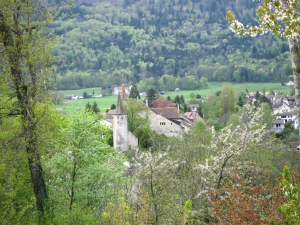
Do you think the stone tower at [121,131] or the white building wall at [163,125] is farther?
the white building wall at [163,125]

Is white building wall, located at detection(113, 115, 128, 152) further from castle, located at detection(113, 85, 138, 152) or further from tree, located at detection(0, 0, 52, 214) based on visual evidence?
tree, located at detection(0, 0, 52, 214)

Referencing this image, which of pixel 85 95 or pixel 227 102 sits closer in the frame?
pixel 227 102

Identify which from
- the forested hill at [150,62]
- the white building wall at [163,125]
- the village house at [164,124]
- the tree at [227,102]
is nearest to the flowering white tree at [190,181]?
the village house at [164,124]

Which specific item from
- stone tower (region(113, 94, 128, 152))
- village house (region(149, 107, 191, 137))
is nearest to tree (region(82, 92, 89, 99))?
village house (region(149, 107, 191, 137))

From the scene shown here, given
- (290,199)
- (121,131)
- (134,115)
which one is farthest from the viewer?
(134,115)

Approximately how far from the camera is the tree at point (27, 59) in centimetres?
952

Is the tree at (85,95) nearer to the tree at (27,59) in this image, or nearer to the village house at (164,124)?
the village house at (164,124)

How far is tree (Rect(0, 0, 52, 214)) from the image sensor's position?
9.52 meters

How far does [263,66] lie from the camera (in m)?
159

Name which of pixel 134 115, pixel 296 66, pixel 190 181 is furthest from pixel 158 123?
pixel 296 66

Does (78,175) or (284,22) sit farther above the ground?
(284,22)

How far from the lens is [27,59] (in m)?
9.74

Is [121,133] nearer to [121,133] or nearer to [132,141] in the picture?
[121,133]

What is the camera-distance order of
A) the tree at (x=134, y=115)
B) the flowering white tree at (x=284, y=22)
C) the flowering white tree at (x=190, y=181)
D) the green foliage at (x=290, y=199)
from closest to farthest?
1. the green foliage at (x=290, y=199)
2. the flowering white tree at (x=284, y=22)
3. the flowering white tree at (x=190, y=181)
4. the tree at (x=134, y=115)
